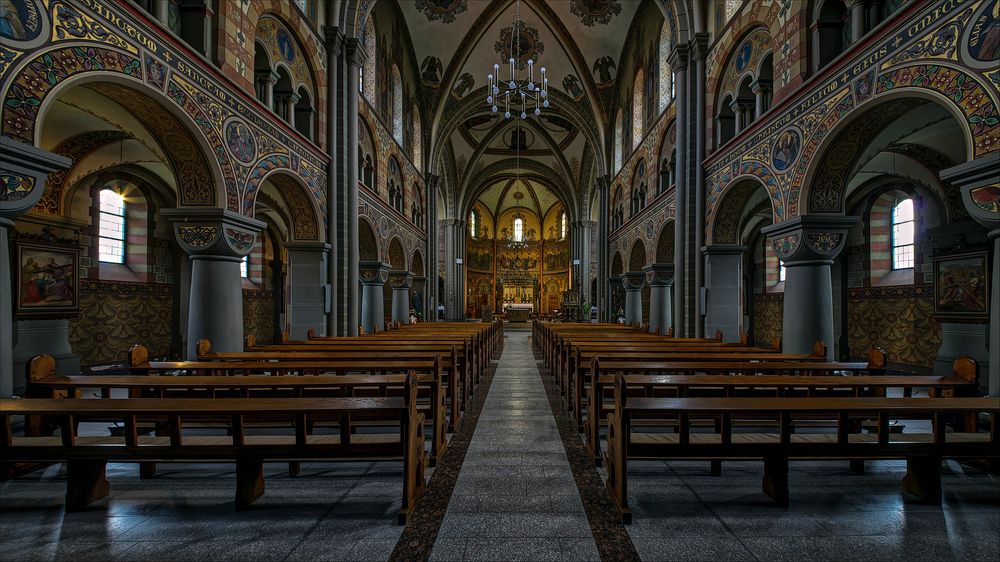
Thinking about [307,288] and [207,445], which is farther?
[307,288]

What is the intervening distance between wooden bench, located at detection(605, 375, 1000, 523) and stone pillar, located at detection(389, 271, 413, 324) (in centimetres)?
1697

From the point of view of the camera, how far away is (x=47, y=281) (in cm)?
986

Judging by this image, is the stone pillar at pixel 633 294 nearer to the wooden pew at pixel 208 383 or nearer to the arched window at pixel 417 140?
the arched window at pixel 417 140

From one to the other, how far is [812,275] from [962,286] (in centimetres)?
517

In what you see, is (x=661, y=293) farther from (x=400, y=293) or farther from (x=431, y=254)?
(x=431, y=254)

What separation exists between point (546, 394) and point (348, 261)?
7173 mm

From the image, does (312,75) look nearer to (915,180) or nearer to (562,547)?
(562,547)

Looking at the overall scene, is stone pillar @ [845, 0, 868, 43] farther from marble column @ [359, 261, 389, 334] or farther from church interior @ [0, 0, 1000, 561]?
marble column @ [359, 261, 389, 334]

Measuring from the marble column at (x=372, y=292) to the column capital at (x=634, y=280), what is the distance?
1083cm

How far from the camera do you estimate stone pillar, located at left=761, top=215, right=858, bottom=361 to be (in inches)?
303

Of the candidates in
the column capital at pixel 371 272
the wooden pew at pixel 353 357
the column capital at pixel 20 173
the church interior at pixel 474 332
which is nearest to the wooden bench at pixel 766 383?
the church interior at pixel 474 332

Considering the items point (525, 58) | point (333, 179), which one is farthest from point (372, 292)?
point (525, 58)

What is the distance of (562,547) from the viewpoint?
292cm

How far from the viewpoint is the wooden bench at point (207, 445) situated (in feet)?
10.7
